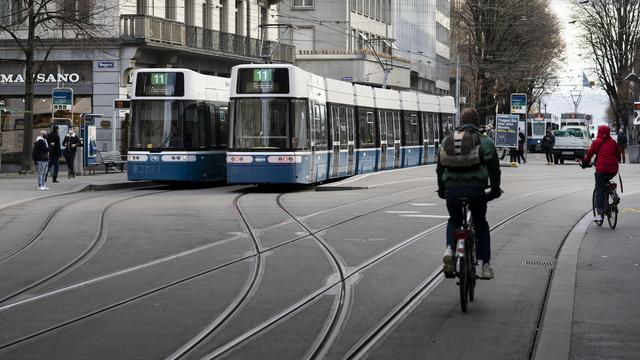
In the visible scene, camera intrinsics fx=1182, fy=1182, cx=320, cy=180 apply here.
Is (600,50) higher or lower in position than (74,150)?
higher

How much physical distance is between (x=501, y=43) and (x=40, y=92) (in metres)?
34.9

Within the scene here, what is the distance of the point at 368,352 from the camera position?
8.20 m

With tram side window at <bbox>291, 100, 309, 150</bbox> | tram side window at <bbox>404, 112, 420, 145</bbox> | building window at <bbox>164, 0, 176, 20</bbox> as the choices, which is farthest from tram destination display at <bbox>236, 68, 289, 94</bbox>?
building window at <bbox>164, 0, 176, 20</bbox>

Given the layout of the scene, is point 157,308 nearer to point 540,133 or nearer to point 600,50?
point 600,50

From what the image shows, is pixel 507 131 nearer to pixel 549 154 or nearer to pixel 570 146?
pixel 549 154

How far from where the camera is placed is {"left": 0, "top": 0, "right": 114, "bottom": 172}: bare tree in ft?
125

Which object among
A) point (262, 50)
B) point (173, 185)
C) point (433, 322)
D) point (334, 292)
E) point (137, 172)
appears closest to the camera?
A: point (433, 322)

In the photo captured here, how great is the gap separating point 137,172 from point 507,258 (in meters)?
18.3

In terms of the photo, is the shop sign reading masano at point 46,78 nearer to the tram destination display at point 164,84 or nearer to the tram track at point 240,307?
the tram destination display at point 164,84

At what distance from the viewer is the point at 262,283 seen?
12.0 metres

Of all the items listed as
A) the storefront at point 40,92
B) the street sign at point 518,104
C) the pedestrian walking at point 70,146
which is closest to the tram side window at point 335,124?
the pedestrian walking at point 70,146

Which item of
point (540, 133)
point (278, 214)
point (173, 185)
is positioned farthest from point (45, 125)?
point (540, 133)

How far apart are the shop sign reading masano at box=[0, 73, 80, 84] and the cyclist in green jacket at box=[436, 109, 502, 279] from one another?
3719cm

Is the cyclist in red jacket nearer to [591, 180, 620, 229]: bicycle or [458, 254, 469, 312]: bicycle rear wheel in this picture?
[591, 180, 620, 229]: bicycle
